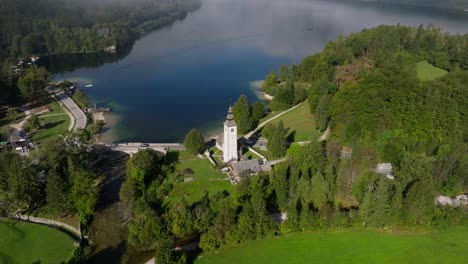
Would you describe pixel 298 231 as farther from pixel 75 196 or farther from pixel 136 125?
pixel 136 125

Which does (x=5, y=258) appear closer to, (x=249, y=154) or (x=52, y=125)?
(x=249, y=154)

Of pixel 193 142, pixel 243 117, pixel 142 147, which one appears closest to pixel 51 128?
pixel 142 147

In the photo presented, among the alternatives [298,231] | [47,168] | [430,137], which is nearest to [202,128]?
[47,168]

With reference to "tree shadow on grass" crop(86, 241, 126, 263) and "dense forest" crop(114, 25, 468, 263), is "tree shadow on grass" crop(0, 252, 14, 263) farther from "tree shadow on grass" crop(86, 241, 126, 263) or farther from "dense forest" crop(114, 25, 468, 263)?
"dense forest" crop(114, 25, 468, 263)

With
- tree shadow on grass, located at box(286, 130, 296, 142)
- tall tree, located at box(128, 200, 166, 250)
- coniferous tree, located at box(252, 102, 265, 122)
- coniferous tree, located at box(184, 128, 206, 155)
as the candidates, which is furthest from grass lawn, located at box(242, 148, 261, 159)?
tall tree, located at box(128, 200, 166, 250)

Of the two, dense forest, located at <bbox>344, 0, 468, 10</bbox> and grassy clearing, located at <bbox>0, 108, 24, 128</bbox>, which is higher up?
dense forest, located at <bbox>344, 0, 468, 10</bbox>

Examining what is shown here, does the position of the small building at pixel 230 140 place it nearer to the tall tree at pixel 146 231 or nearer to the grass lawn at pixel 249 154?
the grass lawn at pixel 249 154

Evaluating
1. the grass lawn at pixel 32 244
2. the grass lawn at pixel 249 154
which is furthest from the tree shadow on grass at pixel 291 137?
the grass lawn at pixel 32 244
